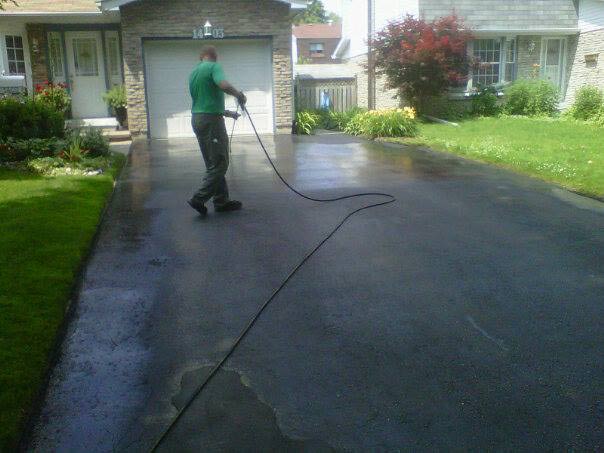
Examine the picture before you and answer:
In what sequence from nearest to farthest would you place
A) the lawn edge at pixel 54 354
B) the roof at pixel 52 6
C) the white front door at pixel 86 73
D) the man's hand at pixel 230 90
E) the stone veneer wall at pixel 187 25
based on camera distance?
the lawn edge at pixel 54 354, the man's hand at pixel 230 90, the stone veneer wall at pixel 187 25, the roof at pixel 52 6, the white front door at pixel 86 73

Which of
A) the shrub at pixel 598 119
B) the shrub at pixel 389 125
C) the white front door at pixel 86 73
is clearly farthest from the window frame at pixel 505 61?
the white front door at pixel 86 73

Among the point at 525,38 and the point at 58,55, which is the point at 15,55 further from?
the point at 525,38

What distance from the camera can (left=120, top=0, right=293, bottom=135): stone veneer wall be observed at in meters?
18.7

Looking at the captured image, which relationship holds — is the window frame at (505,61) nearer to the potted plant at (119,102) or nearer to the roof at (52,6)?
the potted plant at (119,102)

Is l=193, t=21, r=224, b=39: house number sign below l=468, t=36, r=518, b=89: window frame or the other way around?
the other way around

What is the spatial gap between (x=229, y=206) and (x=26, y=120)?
7237 millimetres

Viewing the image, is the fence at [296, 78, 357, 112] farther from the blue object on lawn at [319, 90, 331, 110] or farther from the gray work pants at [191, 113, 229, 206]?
the gray work pants at [191, 113, 229, 206]

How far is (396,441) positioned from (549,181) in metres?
8.17

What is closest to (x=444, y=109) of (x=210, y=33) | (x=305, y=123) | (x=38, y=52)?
(x=305, y=123)

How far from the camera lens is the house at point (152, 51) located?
1881 centimetres

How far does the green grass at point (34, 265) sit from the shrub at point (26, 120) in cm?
343

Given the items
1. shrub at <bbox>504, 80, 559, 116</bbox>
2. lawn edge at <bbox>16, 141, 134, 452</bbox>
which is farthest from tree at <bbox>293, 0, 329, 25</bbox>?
lawn edge at <bbox>16, 141, 134, 452</bbox>

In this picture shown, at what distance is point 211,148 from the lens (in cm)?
833

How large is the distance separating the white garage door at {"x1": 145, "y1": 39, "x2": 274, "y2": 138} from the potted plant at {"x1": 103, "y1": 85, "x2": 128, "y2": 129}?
0.94 meters
